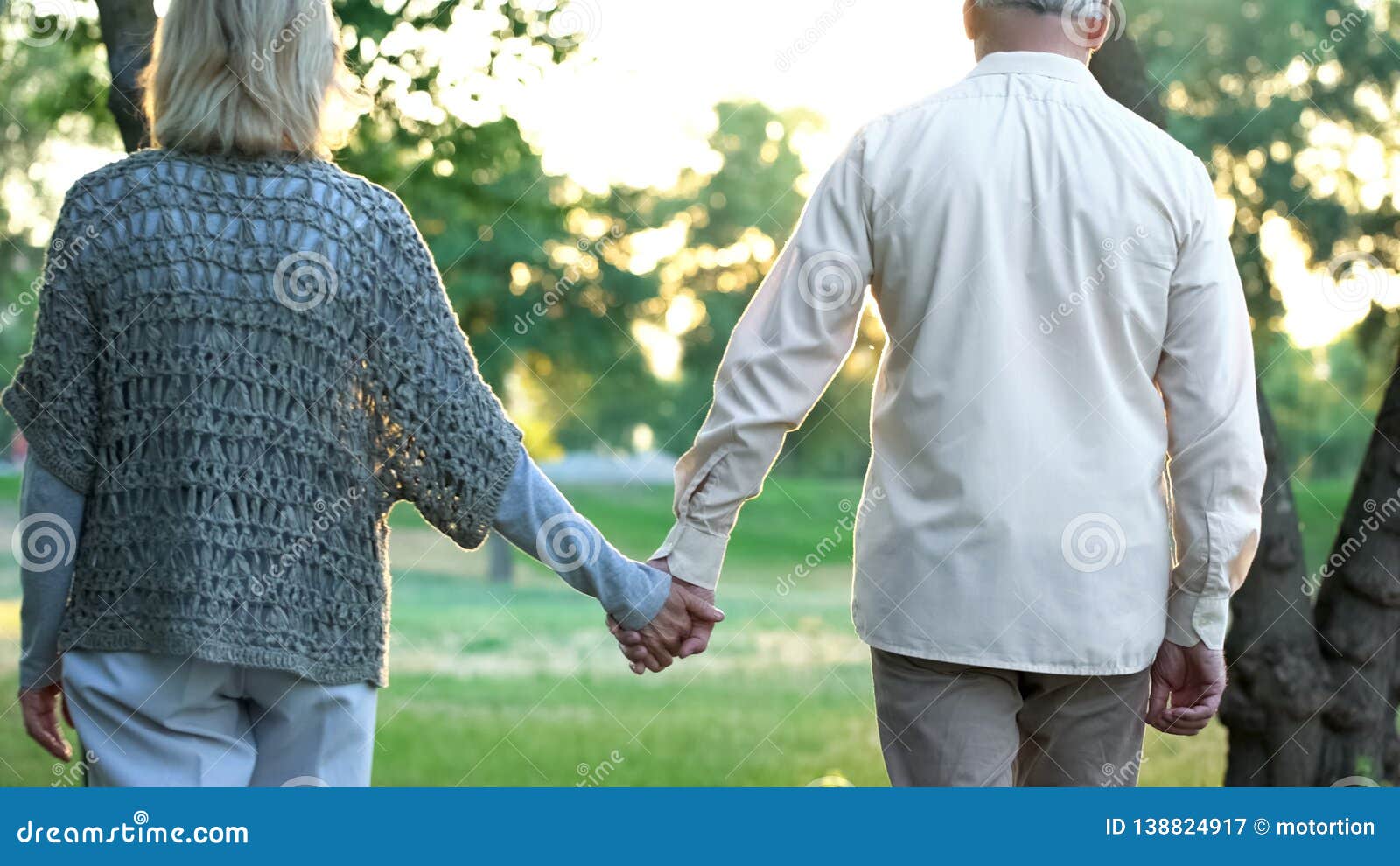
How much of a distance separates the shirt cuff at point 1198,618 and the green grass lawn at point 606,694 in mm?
3138

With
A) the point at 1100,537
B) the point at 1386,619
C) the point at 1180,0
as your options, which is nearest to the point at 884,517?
the point at 1100,537

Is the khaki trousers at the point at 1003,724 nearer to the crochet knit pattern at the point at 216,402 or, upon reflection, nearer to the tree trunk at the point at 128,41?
the crochet knit pattern at the point at 216,402

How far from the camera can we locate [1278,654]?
4109 millimetres

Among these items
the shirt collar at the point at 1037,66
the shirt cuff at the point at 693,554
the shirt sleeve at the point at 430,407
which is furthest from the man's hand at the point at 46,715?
the shirt collar at the point at 1037,66

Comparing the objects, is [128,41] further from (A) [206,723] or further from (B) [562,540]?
(A) [206,723]

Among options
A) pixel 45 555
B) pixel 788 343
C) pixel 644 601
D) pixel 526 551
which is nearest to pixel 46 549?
pixel 45 555

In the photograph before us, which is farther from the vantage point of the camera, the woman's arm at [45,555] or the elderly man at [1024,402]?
the elderly man at [1024,402]

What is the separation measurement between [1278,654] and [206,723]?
3.17 metres

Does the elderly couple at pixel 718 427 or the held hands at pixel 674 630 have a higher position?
the elderly couple at pixel 718 427

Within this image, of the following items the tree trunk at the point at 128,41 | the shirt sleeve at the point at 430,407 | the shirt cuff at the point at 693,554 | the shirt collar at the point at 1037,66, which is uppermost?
the shirt collar at the point at 1037,66

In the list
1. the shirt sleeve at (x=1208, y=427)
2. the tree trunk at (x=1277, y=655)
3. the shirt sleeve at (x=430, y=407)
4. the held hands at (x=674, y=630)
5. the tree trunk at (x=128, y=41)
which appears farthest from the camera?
the tree trunk at (x=1277, y=655)

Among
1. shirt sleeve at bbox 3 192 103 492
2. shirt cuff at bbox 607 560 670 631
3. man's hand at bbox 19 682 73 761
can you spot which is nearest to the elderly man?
shirt cuff at bbox 607 560 670 631

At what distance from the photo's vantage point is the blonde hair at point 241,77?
78.4 inches

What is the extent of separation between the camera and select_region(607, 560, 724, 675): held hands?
2535 mm
